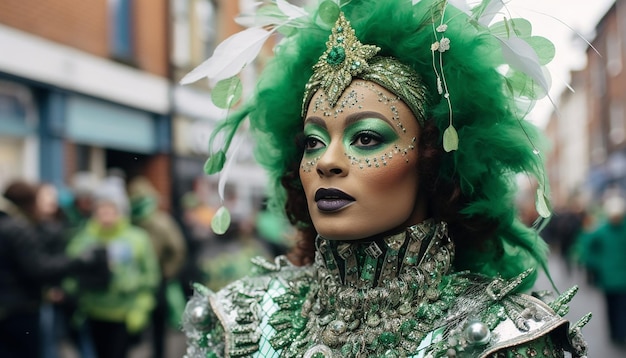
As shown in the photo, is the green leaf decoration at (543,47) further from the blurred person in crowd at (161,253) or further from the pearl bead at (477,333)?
the blurred person in crowd at (161,253)

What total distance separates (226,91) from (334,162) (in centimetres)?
55

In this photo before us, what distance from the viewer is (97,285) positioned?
17.7 ft

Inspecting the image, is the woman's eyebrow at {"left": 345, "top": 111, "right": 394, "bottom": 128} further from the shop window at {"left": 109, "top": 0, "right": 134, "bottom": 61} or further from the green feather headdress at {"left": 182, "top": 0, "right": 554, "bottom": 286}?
the shop window at {"left": 109, "top": 0, "right": 134, "bottom": 61}

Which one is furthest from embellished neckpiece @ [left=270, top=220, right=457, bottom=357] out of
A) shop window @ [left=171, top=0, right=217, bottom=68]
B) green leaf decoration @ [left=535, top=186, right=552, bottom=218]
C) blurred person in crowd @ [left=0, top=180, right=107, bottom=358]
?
shop window @ [left=171, top=0, right=217, bottom=68]

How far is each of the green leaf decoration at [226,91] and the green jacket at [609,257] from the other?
644 centimetres

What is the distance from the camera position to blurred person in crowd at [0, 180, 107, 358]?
4.55 meters

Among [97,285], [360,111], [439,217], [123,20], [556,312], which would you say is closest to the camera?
[556,312]

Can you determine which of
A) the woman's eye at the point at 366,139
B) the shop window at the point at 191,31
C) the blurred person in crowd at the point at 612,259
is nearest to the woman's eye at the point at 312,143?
the woman's eye at the point at 366,139

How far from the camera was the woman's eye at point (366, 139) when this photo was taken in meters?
1.91

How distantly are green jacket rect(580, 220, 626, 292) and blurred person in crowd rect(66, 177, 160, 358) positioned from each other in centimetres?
493

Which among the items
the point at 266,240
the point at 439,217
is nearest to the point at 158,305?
the point at 266,240

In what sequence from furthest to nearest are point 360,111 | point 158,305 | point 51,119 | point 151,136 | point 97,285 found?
point 151,136 < point 51,119 < point 158,305 < point 97,285 < point 360,111

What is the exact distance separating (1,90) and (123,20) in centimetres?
332

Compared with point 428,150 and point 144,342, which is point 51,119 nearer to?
point 144,342
